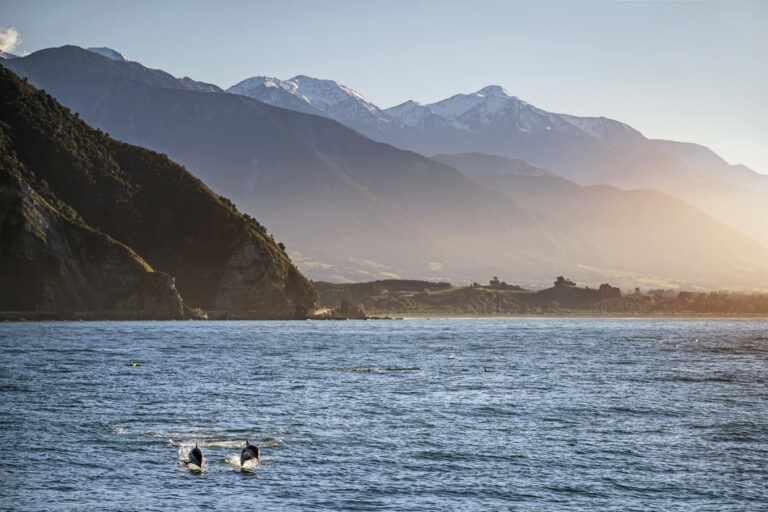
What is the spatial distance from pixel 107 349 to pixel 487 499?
104040 mm

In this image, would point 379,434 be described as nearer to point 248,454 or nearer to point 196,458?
point 248,454

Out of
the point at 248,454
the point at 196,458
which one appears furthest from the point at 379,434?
the point at 196,458

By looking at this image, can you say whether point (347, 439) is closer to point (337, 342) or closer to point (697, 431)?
point (697, 431)

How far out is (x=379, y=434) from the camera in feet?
191

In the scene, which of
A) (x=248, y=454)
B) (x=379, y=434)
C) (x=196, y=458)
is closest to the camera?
(x=196, y=458)

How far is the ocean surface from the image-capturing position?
138 feet

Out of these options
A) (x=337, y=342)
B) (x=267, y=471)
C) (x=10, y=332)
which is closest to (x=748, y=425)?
(x=267, y=471)

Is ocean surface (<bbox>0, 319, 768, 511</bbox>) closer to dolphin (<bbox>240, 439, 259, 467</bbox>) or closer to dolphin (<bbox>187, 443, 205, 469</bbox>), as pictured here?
dolphin (<bbox>187, 443, 205, 469</bbox>)

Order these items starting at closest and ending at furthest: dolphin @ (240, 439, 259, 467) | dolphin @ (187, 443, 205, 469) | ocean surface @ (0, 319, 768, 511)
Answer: ocean surface @ (0, 319, 768, 511) < dolphin @ (187, 443, 205, 469) < dolphin @ (240, 439, 259, 467)

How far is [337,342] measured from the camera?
17025cm

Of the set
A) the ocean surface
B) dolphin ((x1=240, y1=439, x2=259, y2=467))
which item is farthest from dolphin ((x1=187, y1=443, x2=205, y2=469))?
dolphin ((x1=240, y1=439, x2=259, y2=467))

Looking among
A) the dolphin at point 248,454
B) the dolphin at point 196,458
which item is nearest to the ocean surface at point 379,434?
the dolphin at point 196,458

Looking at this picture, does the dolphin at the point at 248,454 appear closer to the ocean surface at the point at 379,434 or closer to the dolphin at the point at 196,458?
the ocean surface at the point at 379,434

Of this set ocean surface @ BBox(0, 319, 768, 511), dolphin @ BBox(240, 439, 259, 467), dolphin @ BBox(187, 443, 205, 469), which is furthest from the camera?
dolphin @ BBox(240, 439, 259, 467)
